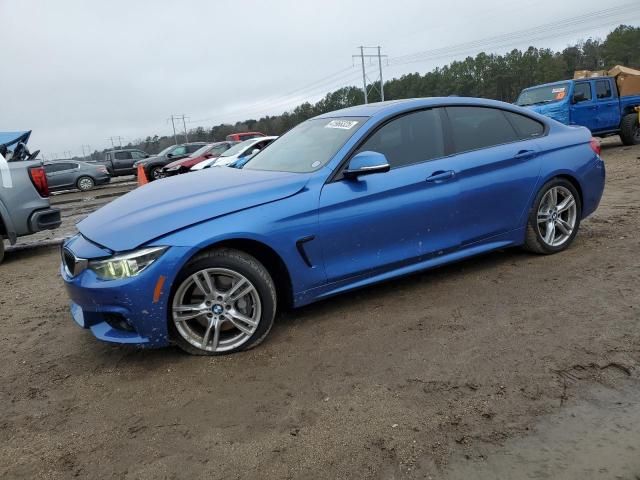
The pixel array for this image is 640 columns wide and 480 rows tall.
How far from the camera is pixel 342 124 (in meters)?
4.25

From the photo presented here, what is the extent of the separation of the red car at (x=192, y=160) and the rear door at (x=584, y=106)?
36.4ft

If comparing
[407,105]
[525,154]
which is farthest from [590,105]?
[407,105]

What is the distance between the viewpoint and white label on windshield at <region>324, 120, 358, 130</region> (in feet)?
13.5

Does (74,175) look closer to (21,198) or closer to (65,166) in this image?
(65,166)

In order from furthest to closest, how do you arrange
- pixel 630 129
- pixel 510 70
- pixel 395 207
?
1. pixel 510 70
2. pixel 630 129
3. pixel 395 207

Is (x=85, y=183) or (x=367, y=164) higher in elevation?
(x=367, y=164)

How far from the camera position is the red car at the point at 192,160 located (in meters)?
17.0

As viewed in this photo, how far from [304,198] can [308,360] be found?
1.09m

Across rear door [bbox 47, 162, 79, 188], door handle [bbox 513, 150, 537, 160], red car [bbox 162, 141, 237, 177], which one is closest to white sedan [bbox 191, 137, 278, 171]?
red car [bbox 162, 141, 237, 177]

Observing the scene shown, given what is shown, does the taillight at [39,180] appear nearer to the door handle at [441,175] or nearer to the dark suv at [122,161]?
the door handle at [441,175]

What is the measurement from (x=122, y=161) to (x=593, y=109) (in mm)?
22900

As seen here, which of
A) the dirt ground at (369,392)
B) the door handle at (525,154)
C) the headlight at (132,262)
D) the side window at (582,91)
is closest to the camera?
the dirt ground at (369,392)

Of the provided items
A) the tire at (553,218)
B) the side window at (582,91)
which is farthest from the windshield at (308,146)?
the side window at (582,91)

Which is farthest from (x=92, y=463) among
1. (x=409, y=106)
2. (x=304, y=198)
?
(x=409, y=106)
